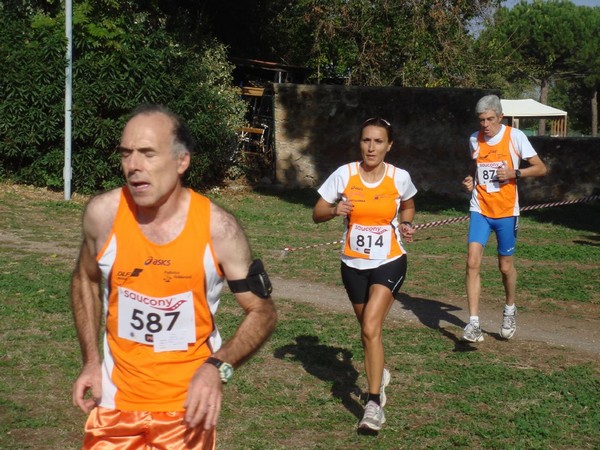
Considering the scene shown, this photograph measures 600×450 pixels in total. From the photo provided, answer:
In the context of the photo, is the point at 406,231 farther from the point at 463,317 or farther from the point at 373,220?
the point at 463,317

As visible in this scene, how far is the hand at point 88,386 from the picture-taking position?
345 cm

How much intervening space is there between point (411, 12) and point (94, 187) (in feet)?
31.9

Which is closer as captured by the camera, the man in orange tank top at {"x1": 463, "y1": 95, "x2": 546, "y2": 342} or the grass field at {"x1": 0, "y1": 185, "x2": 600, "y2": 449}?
the grass field at {"x1": 0, "y1": 185, "x2": 600, "y2": 449}

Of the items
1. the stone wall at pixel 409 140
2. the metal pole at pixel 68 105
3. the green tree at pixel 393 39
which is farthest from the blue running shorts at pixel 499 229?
the green tree at pixel 393 39

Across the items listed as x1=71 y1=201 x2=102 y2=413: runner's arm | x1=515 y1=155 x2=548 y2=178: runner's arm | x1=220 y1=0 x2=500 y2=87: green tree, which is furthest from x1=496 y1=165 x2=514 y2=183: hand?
x1=220 y1=0 x2=500 y2=87: green tree

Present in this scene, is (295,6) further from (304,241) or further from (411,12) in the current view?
(304,241)

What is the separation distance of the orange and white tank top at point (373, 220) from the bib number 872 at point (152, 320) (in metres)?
2.90

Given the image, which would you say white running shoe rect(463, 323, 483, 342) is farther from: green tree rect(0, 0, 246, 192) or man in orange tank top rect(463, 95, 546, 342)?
green tree rect(0, 0, 246, 192)

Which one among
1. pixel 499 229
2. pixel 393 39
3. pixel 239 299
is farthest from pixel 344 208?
pixel 393 39

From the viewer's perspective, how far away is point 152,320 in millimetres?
3420

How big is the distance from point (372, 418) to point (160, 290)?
9.23 ft

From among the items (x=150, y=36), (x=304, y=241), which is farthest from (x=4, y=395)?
(x=150, y=36)

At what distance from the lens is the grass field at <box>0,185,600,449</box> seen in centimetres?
586

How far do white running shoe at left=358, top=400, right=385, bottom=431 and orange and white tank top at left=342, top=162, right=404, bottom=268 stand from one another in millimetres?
989
